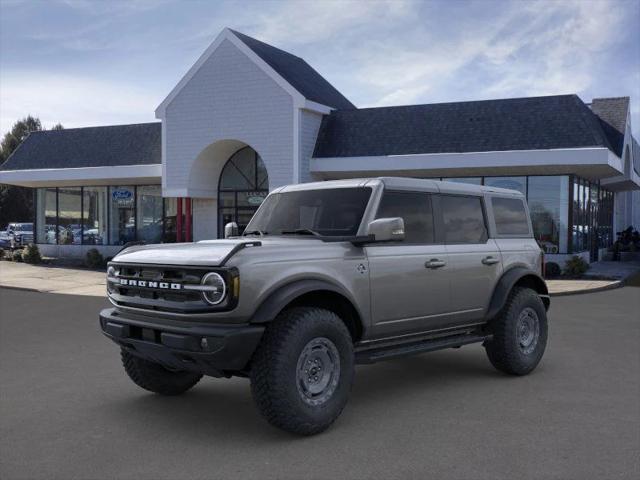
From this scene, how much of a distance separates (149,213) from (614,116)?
18845mm

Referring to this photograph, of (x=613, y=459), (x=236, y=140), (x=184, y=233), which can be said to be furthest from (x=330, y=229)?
(x=184, y=233)

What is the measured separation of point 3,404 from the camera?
Answer: 6168 millimetres

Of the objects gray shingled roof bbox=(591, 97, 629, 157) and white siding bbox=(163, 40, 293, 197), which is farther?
gray shingled roof bbox=(591, 97, 629, 157)

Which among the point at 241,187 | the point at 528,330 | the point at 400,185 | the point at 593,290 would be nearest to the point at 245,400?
the point at 400,185

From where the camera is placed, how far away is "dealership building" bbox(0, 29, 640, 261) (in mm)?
20328

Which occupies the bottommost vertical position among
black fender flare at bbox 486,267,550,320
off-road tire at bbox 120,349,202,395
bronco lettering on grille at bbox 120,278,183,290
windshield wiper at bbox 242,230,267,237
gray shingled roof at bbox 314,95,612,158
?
off-road tire at bbox 120,349,202,395

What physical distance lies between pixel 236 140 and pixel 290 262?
18671 millimetres

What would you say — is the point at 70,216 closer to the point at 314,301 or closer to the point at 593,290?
the point at 593,290

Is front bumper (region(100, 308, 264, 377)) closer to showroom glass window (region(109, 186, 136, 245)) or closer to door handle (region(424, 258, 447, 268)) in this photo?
door handle (region(424, 258, 447, 268))

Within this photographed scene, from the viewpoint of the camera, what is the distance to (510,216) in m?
7.83

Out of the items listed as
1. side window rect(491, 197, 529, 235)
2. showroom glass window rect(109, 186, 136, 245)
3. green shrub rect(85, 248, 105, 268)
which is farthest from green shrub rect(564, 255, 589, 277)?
showroom glass window rect(109, 186, 136, 245)

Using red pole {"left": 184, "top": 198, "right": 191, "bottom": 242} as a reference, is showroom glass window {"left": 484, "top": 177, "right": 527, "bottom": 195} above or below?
above

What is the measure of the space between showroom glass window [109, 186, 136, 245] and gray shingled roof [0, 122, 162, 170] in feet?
5.27

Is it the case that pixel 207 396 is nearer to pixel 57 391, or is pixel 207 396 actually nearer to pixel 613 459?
pixel 57 391
